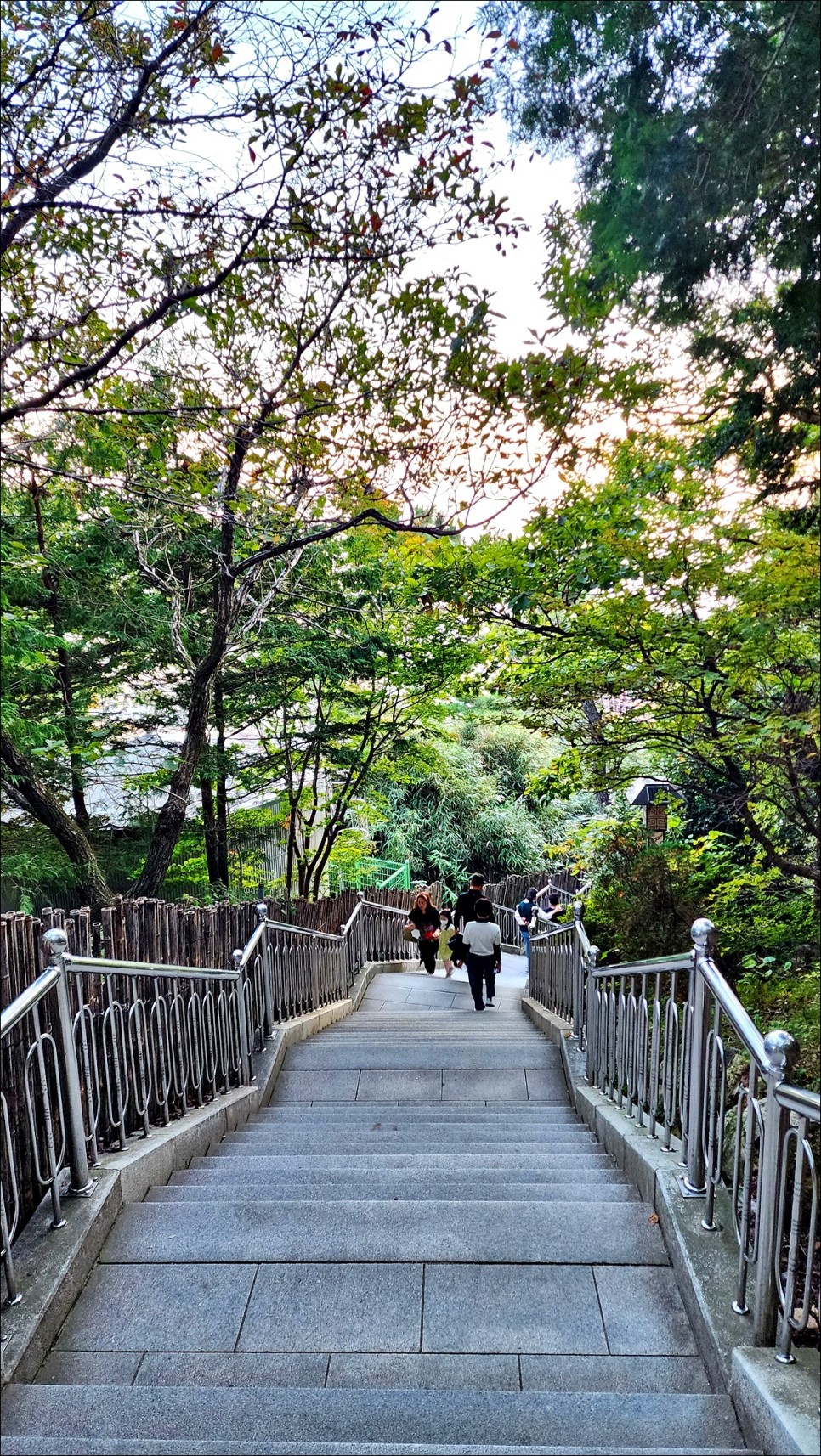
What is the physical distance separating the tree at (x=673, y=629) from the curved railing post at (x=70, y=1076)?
9.38ft

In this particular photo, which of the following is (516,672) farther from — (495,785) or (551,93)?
(495,785)

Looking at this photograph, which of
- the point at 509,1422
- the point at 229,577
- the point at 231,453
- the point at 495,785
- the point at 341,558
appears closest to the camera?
the point at 509,1422

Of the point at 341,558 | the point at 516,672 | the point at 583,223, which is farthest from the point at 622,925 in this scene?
the point at 583,223

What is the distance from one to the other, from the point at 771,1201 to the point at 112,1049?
2.67m

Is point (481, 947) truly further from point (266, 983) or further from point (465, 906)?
point (266, 983)

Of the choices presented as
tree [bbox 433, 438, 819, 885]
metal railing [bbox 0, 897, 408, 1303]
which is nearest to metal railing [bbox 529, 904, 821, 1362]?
tree [bbox 433, 438, 819, 885]

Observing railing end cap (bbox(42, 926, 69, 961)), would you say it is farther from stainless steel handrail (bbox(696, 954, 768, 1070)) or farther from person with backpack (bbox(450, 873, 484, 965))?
person with backpack (bbox(450, 873, 484, 965))

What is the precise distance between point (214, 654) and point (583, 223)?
4462 millimetres

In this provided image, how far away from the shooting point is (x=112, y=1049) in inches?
141

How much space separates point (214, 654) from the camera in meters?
6.87

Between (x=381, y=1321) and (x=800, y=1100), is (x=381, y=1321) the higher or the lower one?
the lower one

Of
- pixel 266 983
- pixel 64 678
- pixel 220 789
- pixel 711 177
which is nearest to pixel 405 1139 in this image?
pixel 266 983

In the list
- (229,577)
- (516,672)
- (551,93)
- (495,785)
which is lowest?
(495,785)

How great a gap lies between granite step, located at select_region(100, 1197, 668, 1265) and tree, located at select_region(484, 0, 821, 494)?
274cm
